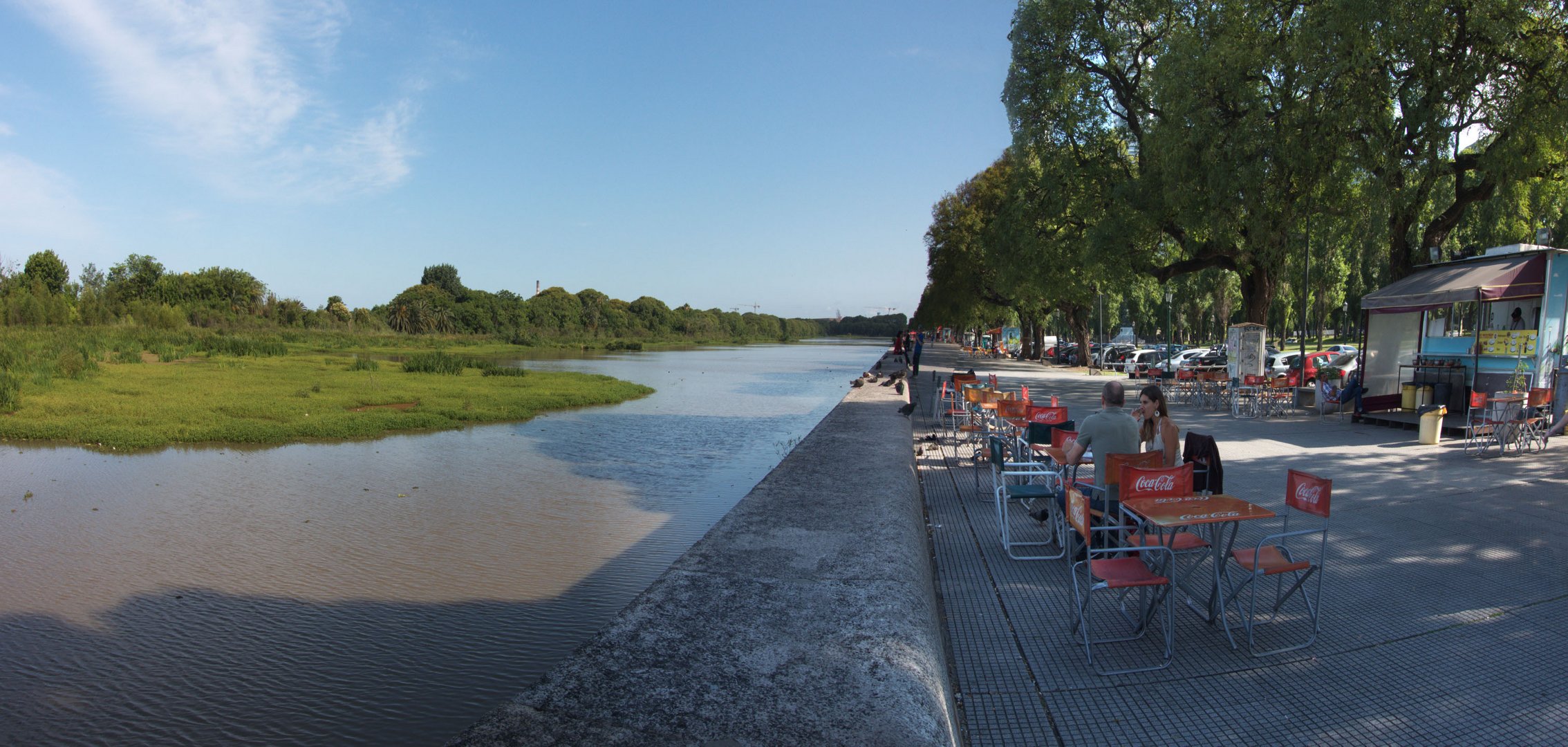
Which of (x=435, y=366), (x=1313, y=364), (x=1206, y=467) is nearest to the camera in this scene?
(x=1206, y=467)

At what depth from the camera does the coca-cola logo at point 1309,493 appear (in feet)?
14.0

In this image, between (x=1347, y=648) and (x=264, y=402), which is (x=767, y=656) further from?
(x=264, y=402)

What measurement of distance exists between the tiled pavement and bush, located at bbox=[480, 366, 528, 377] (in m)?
28.9

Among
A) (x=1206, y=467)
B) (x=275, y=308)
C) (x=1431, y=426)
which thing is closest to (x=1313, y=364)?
(x=1431, y=426)

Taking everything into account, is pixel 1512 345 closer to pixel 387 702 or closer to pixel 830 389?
pixel 387 702

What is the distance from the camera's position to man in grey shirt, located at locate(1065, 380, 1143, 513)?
18.4ft

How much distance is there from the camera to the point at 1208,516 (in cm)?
410

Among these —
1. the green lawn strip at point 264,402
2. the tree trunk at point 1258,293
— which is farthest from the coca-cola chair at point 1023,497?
the tree trunk at point 1258,293

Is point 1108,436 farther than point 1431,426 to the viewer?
No

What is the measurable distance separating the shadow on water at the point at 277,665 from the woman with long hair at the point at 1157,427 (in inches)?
175

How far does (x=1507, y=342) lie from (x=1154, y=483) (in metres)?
11.7

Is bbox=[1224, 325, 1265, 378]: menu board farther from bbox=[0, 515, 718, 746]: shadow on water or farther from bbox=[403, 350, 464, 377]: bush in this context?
bbox=[403, 350, 464, 377]: bush

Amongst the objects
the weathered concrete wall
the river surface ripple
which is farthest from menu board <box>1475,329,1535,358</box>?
the weathered concrete wall

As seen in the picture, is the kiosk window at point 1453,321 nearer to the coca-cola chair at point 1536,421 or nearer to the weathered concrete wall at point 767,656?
the coca-cola chair at point 1536,421
